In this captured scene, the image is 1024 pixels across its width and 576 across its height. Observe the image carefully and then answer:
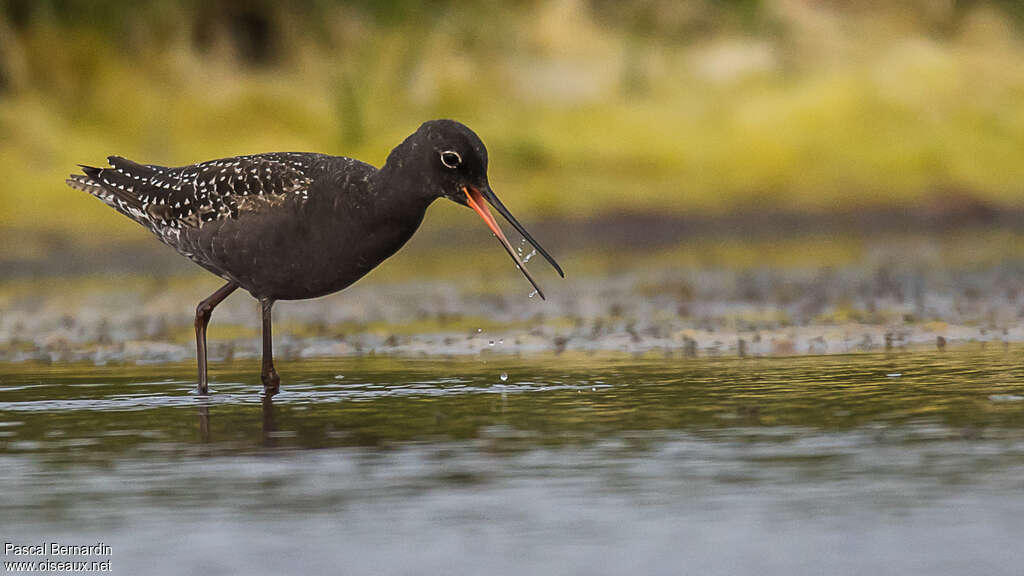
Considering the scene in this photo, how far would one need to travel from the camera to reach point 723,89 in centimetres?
2838

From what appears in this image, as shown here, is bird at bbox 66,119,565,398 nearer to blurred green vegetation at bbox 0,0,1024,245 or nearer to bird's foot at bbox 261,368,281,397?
bird's foot at bbox 261,368,281,397

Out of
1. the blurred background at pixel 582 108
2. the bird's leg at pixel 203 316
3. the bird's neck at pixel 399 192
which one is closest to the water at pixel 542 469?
the bird's leg at pixel 203 316

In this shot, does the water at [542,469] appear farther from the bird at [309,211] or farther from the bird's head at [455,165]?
the bird's head at [455,165]

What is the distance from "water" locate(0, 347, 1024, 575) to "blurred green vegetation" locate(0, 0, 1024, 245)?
14.6 metres

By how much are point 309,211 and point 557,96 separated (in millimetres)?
17368

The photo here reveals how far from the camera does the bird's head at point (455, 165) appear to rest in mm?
10297

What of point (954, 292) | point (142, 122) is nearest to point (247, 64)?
point (142, 122)

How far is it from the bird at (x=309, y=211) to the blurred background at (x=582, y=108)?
10.6 meters

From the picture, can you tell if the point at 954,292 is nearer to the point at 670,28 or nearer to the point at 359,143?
the point at 359,143

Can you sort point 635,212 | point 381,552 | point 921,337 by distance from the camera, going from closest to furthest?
point 381,552 → point 921,337 → point 635,212

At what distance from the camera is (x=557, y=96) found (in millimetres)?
28031

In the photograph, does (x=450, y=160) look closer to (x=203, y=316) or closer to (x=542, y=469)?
(x=203, y=316)

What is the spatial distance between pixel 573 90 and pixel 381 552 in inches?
870

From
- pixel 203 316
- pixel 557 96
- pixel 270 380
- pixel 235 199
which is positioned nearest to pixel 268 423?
pixel 270 380
